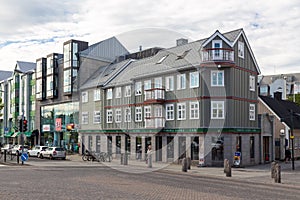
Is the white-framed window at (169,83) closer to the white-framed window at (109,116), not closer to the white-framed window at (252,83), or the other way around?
the white-framed window at (252,83)

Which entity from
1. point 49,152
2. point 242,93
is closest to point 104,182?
point 242,93

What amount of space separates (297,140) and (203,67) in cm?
1531

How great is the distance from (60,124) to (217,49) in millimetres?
28873

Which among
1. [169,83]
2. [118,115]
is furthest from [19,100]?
[169,83]

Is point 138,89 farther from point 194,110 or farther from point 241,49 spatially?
point 241,49

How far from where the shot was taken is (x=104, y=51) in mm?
52219

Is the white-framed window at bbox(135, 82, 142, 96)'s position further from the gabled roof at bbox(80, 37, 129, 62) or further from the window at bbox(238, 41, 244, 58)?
the gabled roof at bbox(80, 37, 129, 62)

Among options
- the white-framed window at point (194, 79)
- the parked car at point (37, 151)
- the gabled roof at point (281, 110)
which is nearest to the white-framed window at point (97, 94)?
the parked car at point (37, 151)

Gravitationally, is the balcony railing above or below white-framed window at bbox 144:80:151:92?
above

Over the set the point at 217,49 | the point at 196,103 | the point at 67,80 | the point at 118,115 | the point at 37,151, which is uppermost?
the point at 217,49

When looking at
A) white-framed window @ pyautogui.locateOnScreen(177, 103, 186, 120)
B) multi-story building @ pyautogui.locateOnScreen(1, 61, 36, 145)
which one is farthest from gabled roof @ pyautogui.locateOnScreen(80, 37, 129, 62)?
white-framed window @ pyautogui.locateOnScreen(177, 103, 186, 120)

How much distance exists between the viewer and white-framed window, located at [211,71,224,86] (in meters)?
32.7

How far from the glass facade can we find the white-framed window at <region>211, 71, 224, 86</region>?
74.8 feet

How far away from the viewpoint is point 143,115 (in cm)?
3825
